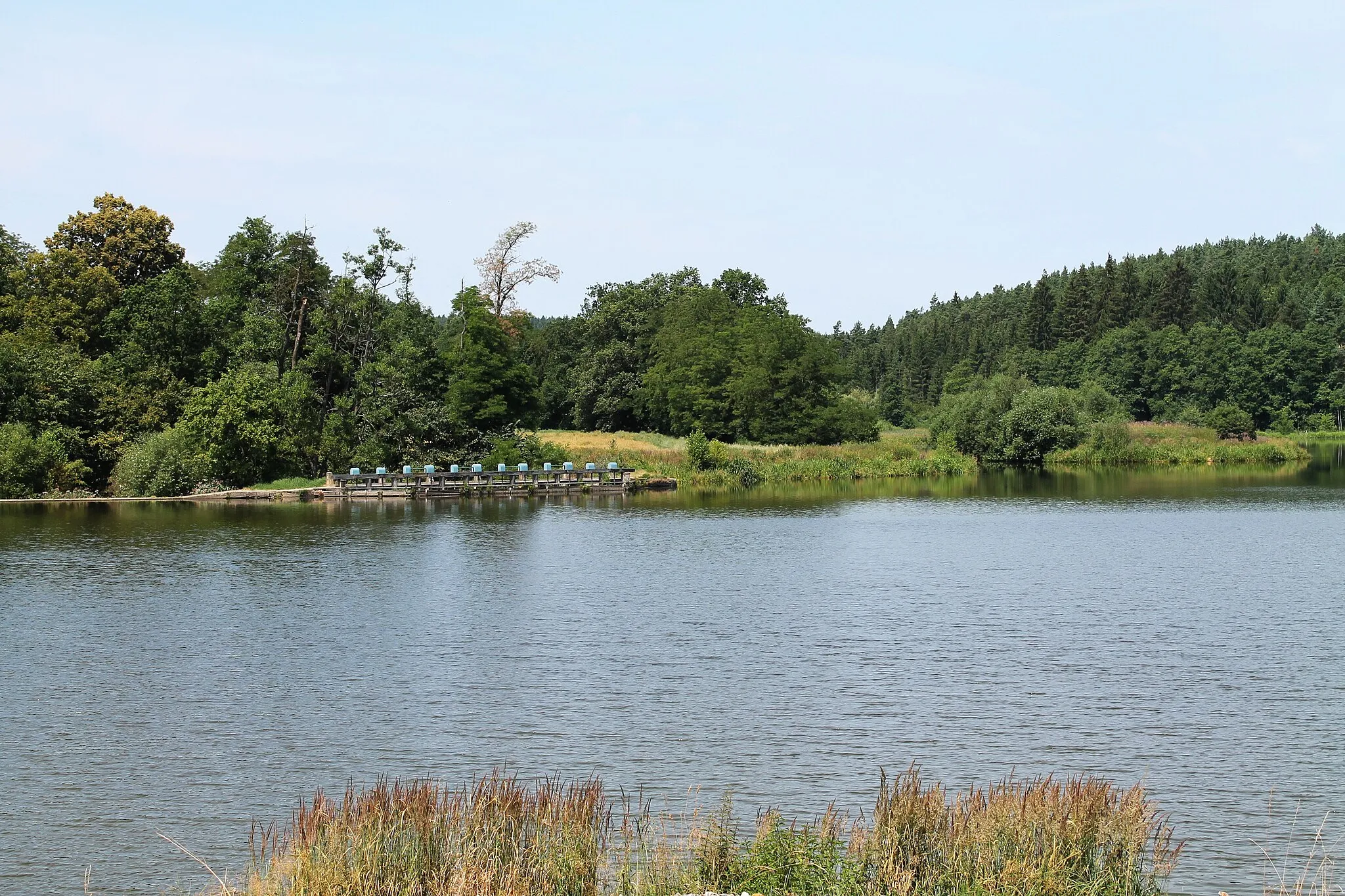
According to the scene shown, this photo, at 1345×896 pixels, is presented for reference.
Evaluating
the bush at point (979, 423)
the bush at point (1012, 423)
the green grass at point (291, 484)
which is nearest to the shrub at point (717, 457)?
the bush at point (979, 423)

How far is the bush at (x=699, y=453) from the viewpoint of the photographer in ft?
243

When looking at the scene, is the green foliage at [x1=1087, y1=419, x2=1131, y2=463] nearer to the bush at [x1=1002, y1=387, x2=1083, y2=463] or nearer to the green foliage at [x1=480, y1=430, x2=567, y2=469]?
the bush at [x1=1002, y1=387, x2=1083, y2=463]

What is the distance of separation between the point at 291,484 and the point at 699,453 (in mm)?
23641

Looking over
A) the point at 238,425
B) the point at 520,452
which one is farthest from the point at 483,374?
the point at 238,425

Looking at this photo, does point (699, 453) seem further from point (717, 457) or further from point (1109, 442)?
point (1109, 442)

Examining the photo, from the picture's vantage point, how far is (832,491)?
68.7 m

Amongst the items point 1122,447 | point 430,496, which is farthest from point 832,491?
point 1122,447

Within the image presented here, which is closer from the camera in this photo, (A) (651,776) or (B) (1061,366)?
(A) (651,776)

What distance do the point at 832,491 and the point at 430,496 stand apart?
72.5ft

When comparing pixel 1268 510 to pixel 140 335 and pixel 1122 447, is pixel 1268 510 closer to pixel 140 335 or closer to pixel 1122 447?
pixel 1122 447

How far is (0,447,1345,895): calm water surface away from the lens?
16.1 metres

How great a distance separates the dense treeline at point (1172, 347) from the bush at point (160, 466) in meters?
75.4

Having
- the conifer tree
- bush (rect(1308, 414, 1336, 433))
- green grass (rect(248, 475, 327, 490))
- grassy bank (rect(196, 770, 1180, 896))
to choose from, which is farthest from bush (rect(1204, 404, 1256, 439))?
grassy bank (rect(196, 770, 1180, 896))

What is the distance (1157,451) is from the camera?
92.4 metres
